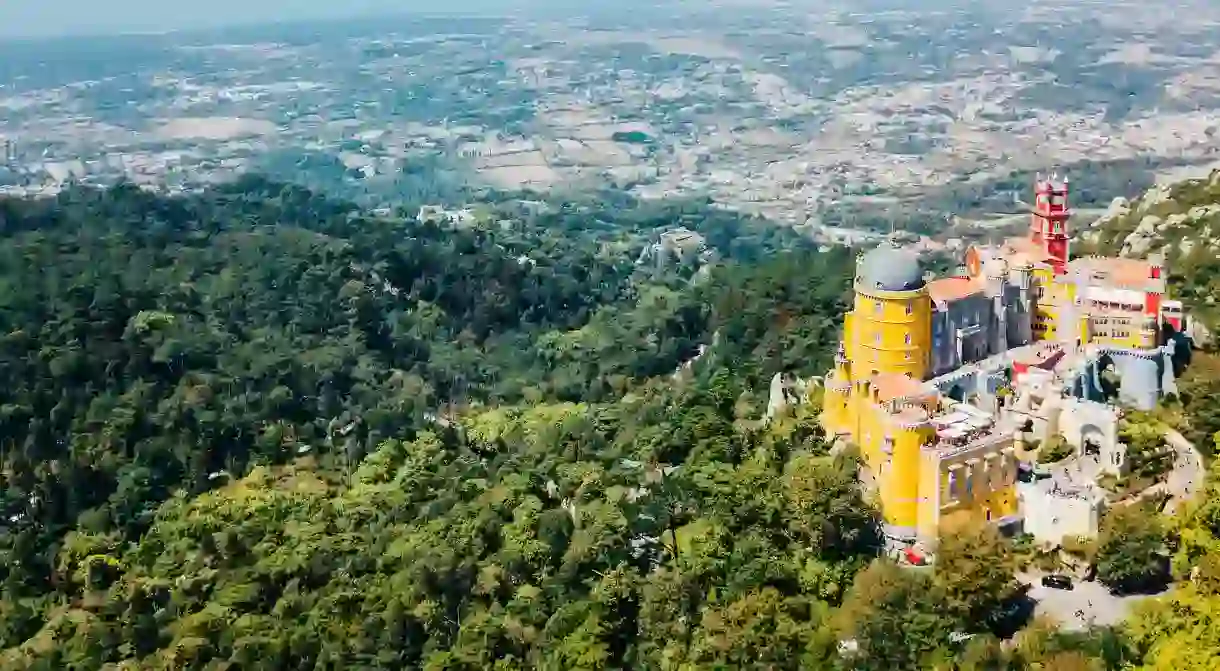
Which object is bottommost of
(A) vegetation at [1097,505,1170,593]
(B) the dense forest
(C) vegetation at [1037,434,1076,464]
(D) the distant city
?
(D) the distant city

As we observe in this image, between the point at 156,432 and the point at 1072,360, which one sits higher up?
the point at 1072,360

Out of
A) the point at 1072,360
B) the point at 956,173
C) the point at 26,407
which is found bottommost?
the point at 956,173

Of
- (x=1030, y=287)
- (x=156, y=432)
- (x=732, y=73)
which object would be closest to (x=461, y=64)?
(x=732, y=73)

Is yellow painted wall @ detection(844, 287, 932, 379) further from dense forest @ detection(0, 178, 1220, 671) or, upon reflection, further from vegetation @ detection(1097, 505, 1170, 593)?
vegetation @ detection(1097, 505, 1170, 593)

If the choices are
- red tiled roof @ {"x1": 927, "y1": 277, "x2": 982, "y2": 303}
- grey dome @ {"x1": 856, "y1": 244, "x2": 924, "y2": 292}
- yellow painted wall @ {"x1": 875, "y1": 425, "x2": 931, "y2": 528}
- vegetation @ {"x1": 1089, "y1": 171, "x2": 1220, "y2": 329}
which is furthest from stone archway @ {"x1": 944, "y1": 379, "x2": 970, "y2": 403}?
vegetation @ {"x1": 1089, "y1": 171, "x2": 1220, "y2": 329}

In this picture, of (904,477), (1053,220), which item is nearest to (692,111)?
(1053,220)

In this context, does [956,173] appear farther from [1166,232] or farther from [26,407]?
[26,407]
